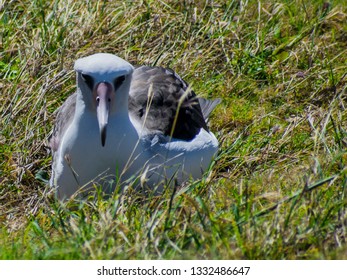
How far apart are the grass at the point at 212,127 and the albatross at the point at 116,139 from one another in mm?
175

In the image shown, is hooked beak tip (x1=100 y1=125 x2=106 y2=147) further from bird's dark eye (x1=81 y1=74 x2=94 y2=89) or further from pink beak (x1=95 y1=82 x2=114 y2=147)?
bird's dark eye (x1=81 y1=74 x2=94 y2=89)

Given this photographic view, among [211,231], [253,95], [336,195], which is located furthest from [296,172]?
[253,95]

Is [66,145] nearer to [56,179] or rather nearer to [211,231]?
[56,179]

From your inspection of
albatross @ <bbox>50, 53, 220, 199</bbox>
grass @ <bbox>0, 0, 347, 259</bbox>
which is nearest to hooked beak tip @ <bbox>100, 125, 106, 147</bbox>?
albatross @ <bbox>50, 53, 220, 199</bbox>

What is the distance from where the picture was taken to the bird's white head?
15.7 feet

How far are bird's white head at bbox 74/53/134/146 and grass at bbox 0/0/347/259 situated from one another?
518 mm

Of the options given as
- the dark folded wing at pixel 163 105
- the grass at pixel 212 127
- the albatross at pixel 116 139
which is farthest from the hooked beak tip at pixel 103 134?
the dark folded wing at pixel 163 105

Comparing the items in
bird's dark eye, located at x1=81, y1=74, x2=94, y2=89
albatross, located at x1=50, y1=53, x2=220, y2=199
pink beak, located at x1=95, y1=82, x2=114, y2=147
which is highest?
bird's dark eye, located at x1=81, y1=74, x2=94, y2=89

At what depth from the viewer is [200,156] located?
534 cm

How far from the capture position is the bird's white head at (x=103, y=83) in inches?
188

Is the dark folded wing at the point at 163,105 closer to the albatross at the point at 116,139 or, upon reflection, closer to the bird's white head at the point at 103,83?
the albatross at the point at 116,139

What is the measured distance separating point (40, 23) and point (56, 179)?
1.76 meters

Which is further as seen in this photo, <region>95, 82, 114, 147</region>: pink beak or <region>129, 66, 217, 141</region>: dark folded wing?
<region>129, 66, 217, 141</region>: dark folded wing

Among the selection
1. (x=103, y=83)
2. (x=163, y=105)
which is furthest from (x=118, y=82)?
(x=163, y=105)
